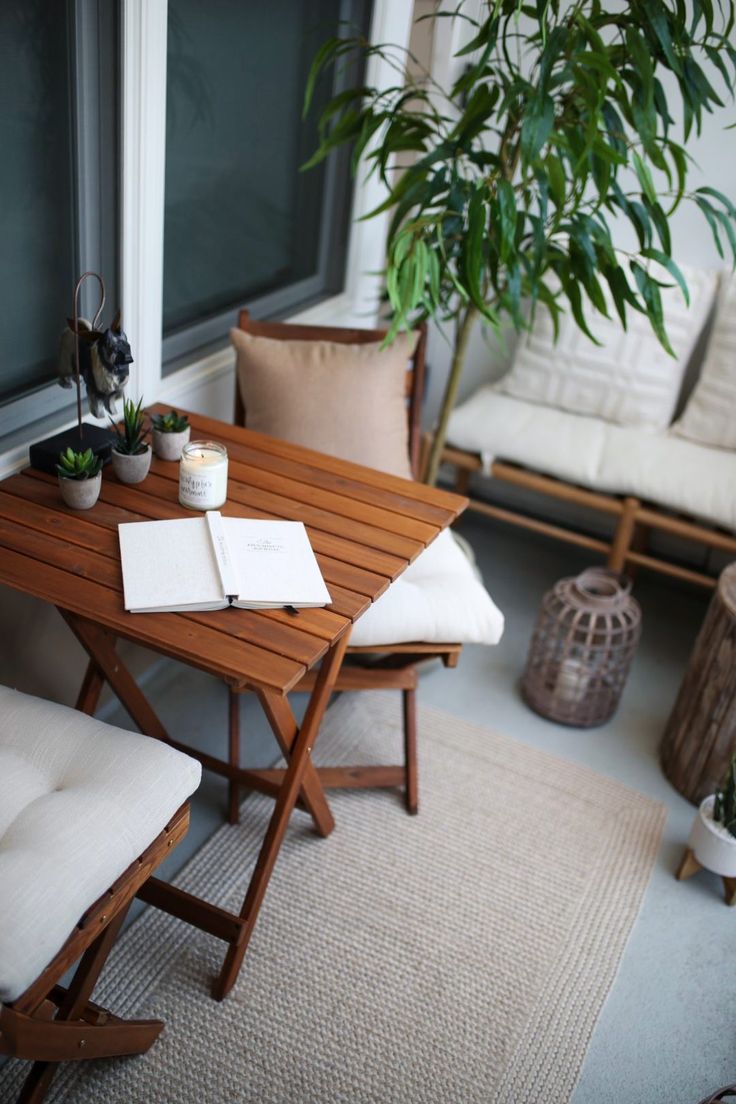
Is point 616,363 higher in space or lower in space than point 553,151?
lower

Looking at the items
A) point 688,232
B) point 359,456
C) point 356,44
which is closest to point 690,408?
point 688,232

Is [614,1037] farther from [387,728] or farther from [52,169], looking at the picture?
[52,169]

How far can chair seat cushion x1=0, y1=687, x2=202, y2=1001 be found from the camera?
1.20 m

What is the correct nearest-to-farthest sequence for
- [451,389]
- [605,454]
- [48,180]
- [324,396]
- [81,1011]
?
[81,1011], [48,180], [324,396], [451,389], [605,454]

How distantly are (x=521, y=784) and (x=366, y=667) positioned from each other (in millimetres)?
516

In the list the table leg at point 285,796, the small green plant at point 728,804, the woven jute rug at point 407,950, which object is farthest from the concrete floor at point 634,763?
the table leg at point 285,796

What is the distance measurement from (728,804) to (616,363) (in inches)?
56.1

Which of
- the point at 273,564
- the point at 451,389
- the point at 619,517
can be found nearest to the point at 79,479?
the point at 273,564

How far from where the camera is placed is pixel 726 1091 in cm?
146

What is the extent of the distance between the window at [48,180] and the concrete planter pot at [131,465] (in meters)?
0.26

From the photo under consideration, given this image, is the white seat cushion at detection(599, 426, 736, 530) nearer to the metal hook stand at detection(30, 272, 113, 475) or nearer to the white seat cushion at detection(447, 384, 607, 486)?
the white seat cushion at detection(447, 384, 607, 486)

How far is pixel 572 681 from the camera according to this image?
250 cm

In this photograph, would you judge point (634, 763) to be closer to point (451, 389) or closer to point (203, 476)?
point (451, 389)

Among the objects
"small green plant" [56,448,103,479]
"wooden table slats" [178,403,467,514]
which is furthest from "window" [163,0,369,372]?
"small green plant" [56,448,103,479]
